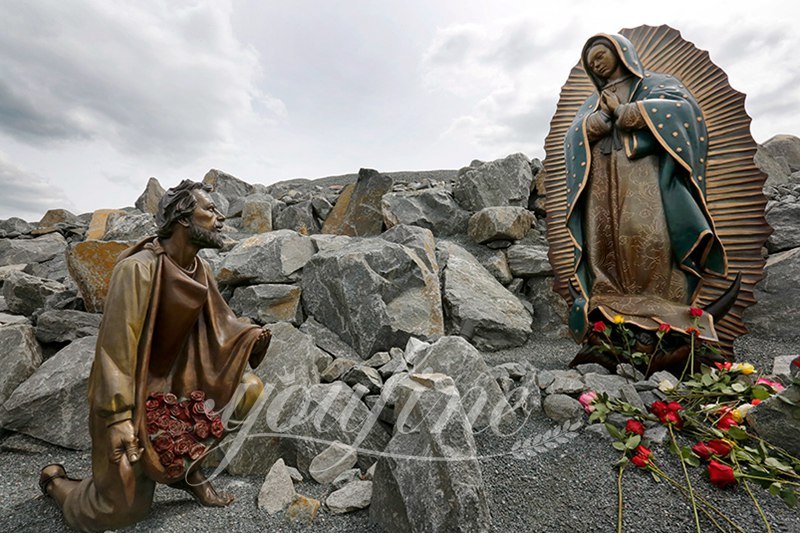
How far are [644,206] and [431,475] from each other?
2792 mm

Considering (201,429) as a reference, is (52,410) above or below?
below

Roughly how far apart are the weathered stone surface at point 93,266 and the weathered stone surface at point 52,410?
106 centimetres

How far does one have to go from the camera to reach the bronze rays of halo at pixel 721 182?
10.5 ft

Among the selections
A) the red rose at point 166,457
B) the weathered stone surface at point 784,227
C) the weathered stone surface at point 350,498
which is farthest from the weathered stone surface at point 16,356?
the weathered stone surface at point 784,227

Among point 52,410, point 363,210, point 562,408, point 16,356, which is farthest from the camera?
point 363,210

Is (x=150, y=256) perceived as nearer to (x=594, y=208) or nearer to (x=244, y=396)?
(x=244, y=396)

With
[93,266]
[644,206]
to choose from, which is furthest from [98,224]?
[644,206]

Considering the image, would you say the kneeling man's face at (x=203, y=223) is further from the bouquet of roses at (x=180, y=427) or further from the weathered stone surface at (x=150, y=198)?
the weathered stone surface at (x=150, y=198)

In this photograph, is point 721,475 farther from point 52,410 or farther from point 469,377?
point 52,410

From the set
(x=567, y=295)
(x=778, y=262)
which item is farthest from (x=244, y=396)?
(x=778, y=262)

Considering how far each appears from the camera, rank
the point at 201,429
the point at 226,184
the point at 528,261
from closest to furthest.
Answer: the point at 201,429 → the point at 528,261 → the point at 226,184

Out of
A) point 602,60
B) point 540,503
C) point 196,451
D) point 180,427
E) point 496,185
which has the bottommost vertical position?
point 540,503

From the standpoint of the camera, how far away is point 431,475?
163cm

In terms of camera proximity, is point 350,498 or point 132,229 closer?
point 350,498
